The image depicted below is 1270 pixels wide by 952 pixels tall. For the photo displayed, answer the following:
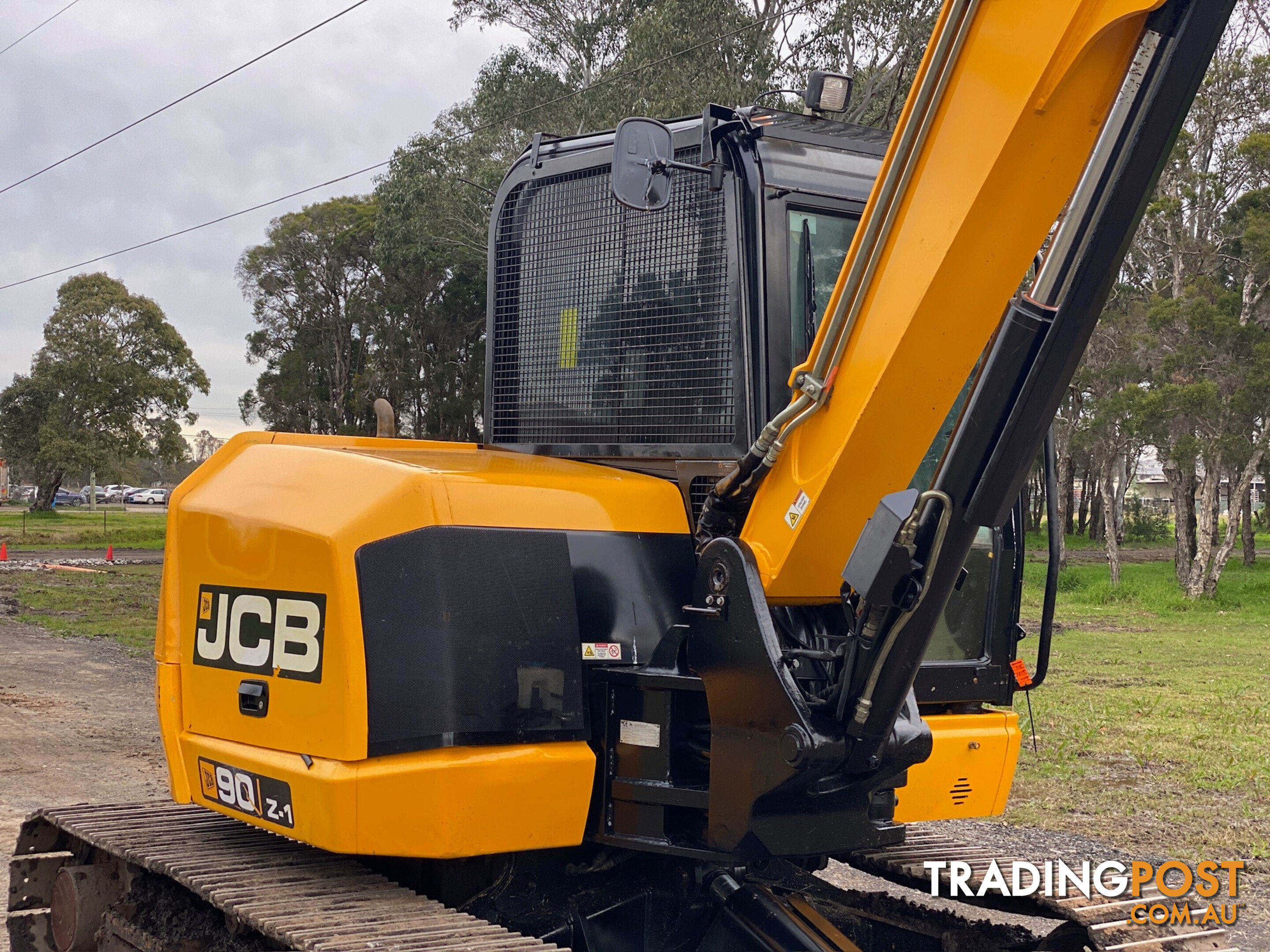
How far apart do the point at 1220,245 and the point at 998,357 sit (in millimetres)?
28116

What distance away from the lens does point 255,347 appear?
2009 inches

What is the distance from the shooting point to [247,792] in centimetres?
379

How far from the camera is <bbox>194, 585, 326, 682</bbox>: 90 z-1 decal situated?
356 cm

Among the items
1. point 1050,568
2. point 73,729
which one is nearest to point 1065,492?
point 73,729

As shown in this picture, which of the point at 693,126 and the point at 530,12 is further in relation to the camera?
the point at 530,12

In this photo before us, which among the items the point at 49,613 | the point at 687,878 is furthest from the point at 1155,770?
the point at 49,613

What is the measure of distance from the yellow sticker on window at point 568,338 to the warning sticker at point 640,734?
1.37m

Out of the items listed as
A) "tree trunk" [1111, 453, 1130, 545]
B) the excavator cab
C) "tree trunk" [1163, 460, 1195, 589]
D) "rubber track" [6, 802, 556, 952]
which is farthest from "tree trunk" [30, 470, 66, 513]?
the excavator cab

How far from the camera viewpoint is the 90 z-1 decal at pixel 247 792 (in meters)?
3.63

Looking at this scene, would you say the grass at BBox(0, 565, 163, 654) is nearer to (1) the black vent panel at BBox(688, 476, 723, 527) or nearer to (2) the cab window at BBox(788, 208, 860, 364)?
(1) the black vent panel at BBox(688, 476, 723, 527)

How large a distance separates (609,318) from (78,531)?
144 feet

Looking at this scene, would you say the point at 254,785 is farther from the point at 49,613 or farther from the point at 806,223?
the point at 49,613

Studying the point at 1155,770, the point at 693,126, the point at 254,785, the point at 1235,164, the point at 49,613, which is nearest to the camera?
the point at 254,785

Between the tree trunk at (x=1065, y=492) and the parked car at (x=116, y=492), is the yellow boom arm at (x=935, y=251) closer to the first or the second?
the tree trunk at (x=1065, y=492)
